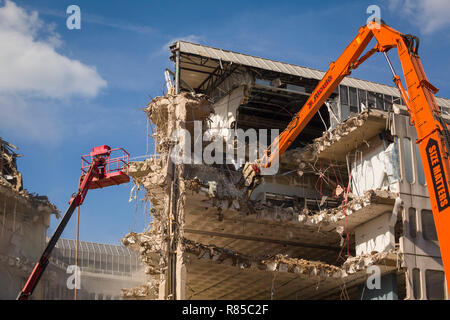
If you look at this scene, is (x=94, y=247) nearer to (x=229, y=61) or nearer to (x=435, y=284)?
(x=229, y=61)

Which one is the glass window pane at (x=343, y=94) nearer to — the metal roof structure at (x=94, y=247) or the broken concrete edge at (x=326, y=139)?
the broken concrete edge at (x=326, y=139)

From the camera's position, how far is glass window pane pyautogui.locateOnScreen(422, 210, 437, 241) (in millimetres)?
34312

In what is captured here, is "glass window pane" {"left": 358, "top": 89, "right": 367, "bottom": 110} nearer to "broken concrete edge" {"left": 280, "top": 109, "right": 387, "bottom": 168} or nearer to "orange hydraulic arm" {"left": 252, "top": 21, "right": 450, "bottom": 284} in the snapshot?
"broken concrete edge" {"left": 280, "top": 109, "right": 387, "bottom": 168}

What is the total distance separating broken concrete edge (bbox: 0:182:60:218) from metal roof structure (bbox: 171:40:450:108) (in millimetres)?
13484

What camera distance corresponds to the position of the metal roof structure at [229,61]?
4012 centimetres

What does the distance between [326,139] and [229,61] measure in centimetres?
789

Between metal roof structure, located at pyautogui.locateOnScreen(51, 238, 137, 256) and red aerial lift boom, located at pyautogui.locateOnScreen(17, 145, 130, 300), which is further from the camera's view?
metal roof structure, located at pyautogui.locateOnScreen(51, 238, 137, 256)

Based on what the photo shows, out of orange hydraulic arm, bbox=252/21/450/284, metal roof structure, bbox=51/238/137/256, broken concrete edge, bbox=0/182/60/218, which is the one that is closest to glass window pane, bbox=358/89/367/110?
orange hydraulic arm, bbox=252/21/450/284

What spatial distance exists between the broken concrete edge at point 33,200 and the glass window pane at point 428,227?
84.9 ft

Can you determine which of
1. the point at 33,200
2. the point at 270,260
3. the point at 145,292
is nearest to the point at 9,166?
the point at 33,200

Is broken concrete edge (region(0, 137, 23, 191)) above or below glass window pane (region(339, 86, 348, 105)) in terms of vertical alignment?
below

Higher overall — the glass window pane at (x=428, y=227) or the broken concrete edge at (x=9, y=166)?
the broken concrete edge at (x=9, y=166)

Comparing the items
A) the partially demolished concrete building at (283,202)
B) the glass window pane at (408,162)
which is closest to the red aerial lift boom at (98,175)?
the partially demolished concrete building at (283,202)
